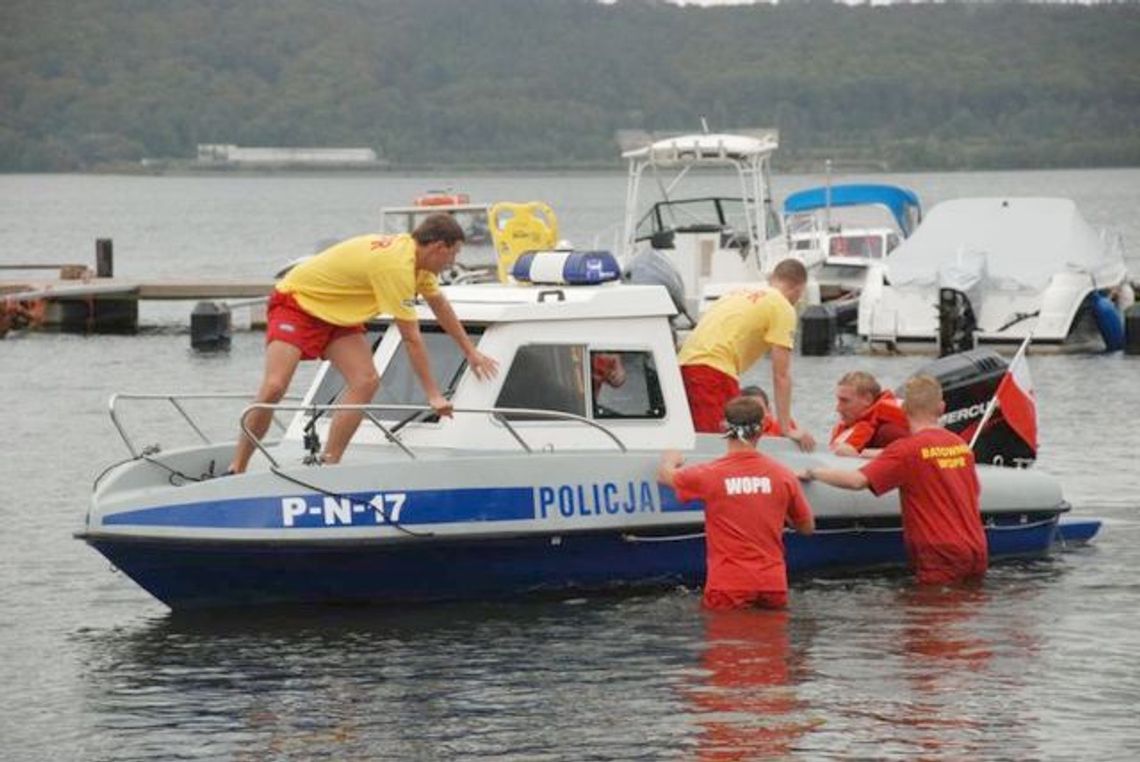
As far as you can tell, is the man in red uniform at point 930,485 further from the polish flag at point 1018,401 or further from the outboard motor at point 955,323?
the outboard motor at point 955,323

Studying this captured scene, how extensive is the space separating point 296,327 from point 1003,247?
2449 centimetres

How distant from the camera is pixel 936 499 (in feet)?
54.9

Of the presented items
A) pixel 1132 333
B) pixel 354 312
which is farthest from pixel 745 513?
pixel 1132 333

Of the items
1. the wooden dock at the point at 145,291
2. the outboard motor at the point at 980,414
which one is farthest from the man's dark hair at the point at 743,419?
the wooden dock at the point at 145,291

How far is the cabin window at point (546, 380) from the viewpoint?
16.2 meters

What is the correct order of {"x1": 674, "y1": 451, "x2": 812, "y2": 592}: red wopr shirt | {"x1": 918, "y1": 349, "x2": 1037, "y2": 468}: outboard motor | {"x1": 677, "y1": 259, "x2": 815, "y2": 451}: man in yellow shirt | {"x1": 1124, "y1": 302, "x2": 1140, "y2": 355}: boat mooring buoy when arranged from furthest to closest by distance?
1. {"x1": 1124, "y1": 302, "x2": 1140, "y2": 355}: boat mooring buoy
2. {"x1": 918, "y1": 349, "x2": 1037, "y2": 468}: outboard motor
3. {"x1": 677, "y1": 259, "x2": 815, "y2": 451}: man in yellow shirt
4. {"x1": 674, "y1": 451, "x2": 812, "y2": 592}: red wopr shirt

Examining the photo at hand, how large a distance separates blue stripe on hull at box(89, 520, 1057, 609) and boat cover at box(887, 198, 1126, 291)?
71.7ft

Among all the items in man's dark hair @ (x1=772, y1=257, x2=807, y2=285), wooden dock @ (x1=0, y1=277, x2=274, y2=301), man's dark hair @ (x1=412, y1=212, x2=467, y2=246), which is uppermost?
man's dark hair @ (x1=412, y1=212, x2=467, y2=246)

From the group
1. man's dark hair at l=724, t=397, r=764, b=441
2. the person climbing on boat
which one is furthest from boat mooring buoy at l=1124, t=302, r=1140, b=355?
man's dark hair at l=724, t=397, r=764, b=441

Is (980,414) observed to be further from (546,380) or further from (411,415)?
(411,415)

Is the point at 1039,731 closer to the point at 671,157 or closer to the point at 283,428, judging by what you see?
the point at 283,428

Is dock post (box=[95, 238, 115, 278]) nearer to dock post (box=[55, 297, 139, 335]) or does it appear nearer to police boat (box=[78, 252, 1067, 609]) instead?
dock post (box=[55, 297, 139, 335])

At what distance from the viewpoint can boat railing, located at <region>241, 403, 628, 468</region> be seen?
15.4 m

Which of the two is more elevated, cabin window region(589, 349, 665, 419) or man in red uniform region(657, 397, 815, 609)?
cabin window region(589, 349, 665, 419)
